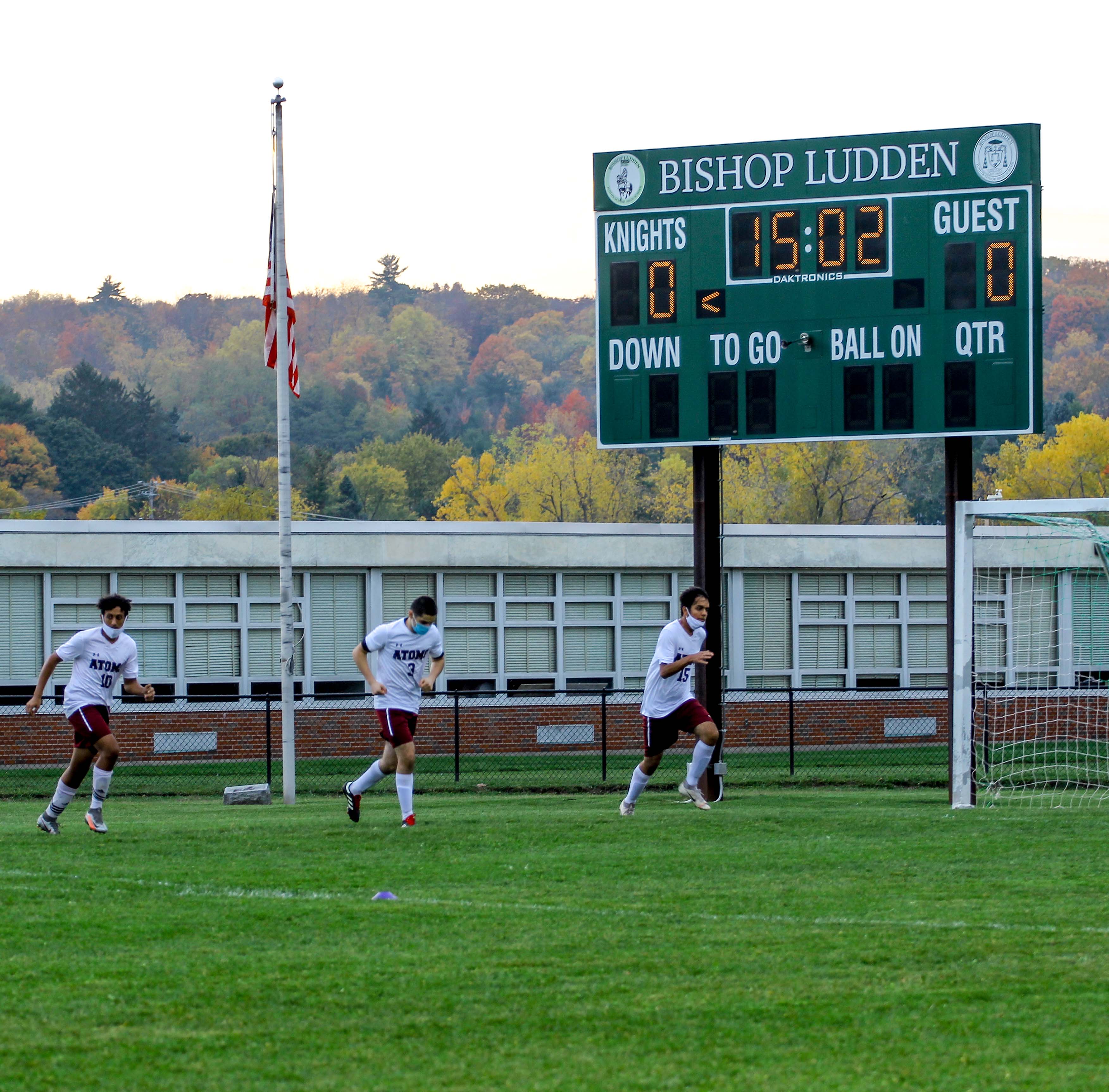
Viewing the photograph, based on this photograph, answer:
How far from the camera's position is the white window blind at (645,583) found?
27703 millimetres

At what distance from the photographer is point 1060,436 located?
247 ft

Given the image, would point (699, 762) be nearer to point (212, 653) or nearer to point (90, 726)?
point (90, 726)

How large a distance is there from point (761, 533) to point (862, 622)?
8.24ft

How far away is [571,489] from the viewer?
77.2m

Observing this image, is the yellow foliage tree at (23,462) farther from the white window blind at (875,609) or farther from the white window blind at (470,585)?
the white window blind at (875,609)

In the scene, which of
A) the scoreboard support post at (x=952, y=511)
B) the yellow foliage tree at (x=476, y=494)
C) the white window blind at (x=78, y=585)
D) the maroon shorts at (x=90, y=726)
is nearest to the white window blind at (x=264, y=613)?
the white window blind at (x=78, y=585)

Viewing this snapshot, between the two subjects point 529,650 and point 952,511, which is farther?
point 529,650

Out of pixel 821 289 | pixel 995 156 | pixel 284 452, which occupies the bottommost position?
pixel 284 452

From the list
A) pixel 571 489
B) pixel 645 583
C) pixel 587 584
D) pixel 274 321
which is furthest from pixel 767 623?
pixel 571 489

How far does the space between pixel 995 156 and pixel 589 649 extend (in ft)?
45.5

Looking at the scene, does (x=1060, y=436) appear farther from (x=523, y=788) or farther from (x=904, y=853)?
(x=904, y=853)

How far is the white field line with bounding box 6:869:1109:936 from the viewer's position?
320 inches

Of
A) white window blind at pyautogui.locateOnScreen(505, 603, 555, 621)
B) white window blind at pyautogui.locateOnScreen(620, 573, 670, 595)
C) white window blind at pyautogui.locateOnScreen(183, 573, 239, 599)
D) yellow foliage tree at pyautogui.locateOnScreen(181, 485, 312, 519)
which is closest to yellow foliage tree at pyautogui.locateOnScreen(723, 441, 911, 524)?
yellow foliage tree at pyautogui.locateOnScreen(181, 485, 312, 519)

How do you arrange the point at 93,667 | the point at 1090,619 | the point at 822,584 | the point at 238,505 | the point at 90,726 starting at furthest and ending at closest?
the point at 238,505, the point at 822,584, the point at 1090,619, the point at 93,667, the point at 90,726
